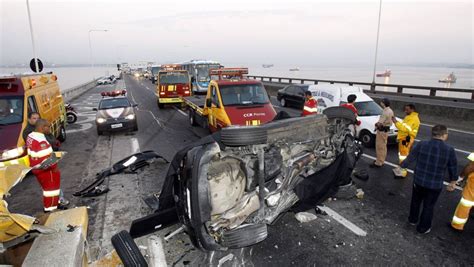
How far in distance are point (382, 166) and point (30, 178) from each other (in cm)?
917

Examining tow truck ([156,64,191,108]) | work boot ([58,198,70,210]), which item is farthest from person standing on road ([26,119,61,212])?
tow truck ([156,64,191,108])

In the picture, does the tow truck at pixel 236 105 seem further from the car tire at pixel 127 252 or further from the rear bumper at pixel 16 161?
the car tire at pixel 127 252

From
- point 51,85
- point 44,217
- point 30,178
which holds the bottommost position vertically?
point 30,178

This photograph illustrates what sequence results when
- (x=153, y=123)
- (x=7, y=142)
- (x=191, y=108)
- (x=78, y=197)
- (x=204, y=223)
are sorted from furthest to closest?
(x=153, y=123) → (x=191, y=108) → (x=7, y=142) → (x=78, y=197) → (x=204, y=223)

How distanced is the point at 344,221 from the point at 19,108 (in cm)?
848

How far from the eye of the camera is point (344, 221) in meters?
4.92

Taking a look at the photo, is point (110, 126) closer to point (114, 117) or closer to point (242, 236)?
point (114, 117)

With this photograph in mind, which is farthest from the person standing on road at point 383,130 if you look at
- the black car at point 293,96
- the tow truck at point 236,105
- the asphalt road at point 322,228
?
the black car at point 293,96

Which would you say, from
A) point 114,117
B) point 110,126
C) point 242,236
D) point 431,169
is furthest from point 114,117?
point 431,169

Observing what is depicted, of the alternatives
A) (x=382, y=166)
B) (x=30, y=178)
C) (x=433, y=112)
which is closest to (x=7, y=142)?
(x=30, y=178)

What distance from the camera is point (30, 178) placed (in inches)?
278

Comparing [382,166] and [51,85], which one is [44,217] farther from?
[51,85]

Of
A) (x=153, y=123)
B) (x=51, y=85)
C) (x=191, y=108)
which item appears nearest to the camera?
(x=51, y=85)

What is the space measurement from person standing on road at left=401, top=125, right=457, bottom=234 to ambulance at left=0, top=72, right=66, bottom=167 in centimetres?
816
